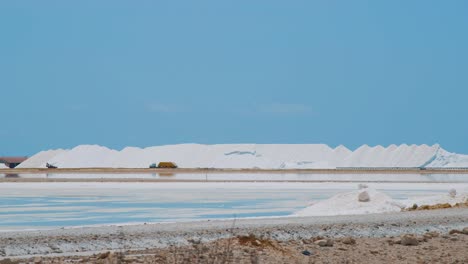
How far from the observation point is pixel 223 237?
41.2 ft

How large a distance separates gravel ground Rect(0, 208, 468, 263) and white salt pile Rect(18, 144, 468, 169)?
79062 mm

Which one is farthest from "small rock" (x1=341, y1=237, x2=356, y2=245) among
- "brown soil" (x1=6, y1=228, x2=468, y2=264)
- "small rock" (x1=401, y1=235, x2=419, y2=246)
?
"small rock" (x1=401, y1=235, x2=419, y2=246)

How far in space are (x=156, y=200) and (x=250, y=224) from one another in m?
11.6

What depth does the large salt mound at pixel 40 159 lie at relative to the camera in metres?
109

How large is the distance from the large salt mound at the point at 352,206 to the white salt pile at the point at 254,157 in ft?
240

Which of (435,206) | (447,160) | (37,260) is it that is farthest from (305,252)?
(447,160)

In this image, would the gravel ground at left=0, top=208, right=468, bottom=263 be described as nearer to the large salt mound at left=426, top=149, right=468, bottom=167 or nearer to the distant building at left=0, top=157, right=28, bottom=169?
the large salt mound at left=426, top=149, right=468, bottom=167

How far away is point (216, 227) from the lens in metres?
14.4

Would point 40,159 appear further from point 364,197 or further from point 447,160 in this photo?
point 364,197

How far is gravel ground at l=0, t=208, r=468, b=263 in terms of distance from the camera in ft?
33.2

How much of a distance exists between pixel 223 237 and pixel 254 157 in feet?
300

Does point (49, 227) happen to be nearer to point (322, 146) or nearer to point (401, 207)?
point (401, 207)

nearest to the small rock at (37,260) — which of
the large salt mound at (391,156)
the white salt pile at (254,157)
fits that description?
the white salt pile at (254,157)

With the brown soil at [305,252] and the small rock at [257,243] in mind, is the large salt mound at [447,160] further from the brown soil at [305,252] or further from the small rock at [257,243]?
the small rock at [257,243]
